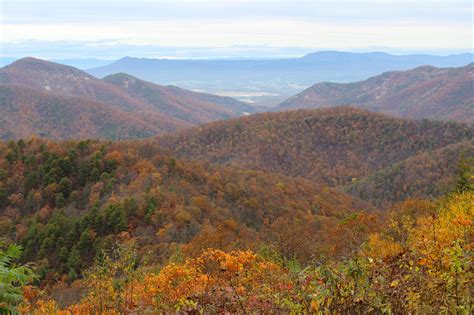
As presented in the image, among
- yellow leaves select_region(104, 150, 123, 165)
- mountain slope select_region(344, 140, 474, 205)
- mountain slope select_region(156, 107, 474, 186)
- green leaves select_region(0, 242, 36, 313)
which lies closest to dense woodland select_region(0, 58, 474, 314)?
green leaves select_region(0, 242, 36, 313)

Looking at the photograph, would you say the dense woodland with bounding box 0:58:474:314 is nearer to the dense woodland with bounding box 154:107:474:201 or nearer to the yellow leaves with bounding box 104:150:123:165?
the yellow leaves with bounding box 104:150:123:165

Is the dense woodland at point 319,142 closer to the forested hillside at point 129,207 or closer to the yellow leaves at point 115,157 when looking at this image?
the forested hillside at point 129,207

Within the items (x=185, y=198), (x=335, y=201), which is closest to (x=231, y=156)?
(x=335, y=201)

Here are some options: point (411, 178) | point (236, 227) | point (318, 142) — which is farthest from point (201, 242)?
point (318, 142)

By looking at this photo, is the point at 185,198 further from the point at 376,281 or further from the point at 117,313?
the point at 376,281

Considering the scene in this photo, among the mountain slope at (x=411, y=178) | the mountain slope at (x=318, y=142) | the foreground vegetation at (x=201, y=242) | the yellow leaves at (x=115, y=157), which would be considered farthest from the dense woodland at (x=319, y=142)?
the yellow leaves at (x=115, y=157)

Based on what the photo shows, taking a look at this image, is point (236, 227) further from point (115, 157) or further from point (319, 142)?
point (319, 142)
